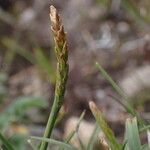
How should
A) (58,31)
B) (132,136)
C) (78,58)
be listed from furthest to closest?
(78,58)
(132,136)
(58,31)

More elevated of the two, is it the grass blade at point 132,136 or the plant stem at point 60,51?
the plant stem at point 60,51

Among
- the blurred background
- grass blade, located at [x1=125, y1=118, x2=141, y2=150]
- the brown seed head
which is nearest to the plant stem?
the brown seed head

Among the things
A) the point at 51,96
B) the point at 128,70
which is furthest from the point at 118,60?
the point at 51,96

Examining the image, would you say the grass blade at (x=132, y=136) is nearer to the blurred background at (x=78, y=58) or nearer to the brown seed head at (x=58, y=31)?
the brown seed head at (x=58, y=31)

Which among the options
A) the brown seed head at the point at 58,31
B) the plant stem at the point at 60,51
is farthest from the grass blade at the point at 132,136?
the brown seed head at the point at 58,31

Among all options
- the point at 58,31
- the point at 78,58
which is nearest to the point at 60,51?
the point at 58,31

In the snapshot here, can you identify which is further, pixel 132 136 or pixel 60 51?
pixel 132 136

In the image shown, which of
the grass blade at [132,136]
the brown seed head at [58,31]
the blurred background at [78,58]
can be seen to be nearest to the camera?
the brown seed head at [58,31]

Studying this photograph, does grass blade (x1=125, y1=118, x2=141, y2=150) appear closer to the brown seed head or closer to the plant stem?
the plant stem

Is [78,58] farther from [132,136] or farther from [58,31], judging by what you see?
[58,31]

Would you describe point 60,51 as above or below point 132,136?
above
